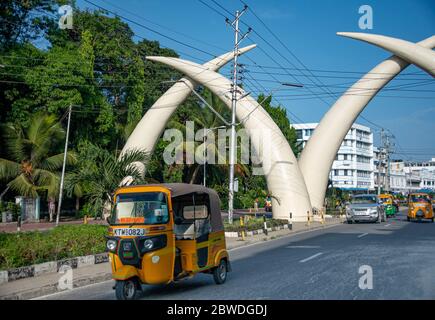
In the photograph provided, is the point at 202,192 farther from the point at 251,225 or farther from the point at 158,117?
the point at 158,117

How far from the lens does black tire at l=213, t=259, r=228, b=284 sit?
10.8 m

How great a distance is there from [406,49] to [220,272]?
32.3 m

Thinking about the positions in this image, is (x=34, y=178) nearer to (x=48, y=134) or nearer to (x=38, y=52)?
(x=48, y=134)

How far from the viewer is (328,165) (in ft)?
131

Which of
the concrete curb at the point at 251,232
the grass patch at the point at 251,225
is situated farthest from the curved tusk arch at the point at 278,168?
the grass patch at the point at 251,225

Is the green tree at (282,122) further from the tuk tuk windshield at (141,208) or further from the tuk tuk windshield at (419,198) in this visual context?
the tuk tuk windshield at (141,208)

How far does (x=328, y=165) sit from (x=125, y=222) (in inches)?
1277

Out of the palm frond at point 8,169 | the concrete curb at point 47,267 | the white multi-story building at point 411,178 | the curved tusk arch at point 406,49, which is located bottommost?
the concrete curb at point 47,267

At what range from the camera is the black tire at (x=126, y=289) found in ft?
28.4

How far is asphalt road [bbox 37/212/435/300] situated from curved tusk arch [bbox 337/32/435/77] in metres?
22.8

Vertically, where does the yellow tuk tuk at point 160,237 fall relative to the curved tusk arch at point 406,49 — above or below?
below

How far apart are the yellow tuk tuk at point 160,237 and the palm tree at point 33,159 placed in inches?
920

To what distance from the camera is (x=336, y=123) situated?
1559 inches
